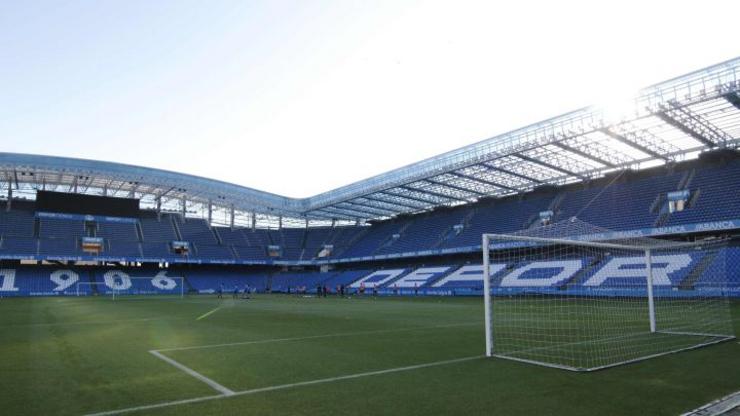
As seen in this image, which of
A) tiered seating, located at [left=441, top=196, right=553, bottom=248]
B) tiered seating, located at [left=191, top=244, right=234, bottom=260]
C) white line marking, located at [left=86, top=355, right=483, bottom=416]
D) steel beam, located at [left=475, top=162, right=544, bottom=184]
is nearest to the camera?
white line marking, located at [left=86, top=355, right=483, bottom=416]

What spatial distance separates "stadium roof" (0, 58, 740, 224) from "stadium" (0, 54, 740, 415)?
185mm

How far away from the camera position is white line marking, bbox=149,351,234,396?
20.1 ft

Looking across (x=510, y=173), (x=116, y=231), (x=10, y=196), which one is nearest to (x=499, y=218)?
(x=510, y=173)

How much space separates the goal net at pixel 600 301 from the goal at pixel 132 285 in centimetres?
3510

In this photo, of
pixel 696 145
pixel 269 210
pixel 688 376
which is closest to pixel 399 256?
pixel 269 210

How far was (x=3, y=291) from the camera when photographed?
43.4m

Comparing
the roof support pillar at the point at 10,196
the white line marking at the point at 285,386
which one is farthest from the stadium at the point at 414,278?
the roof support pillar at the point at 10,196

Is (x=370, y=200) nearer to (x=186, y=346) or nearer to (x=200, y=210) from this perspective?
(x=200, y=210)

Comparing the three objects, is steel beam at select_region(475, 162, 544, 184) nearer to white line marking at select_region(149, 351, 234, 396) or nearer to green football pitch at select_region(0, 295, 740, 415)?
green football pitch at select_region(0, 295, 740, 415)

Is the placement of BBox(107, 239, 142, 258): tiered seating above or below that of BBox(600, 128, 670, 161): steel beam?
below

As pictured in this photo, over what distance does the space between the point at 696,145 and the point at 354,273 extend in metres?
36.4

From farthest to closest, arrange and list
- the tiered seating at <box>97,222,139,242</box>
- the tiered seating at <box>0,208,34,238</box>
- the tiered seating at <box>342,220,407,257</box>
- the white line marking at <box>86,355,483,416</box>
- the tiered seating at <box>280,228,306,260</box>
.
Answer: the tiered seating at <box>280,228,306,260</box>, the tiered seating at <box>342,220,407,257</box>, the tiered seating at <box>97,222,139,242</box>, the tiered seating at <box>0,208,34,238</box>, the white line marking at <box>86,355,483,416</box>

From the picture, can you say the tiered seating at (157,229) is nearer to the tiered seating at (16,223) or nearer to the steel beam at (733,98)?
the tiered seating at (16,223)

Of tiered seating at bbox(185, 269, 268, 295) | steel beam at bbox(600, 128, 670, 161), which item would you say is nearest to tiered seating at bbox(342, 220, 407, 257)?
tiered seating at bbox(185, 269, 268, 295)
